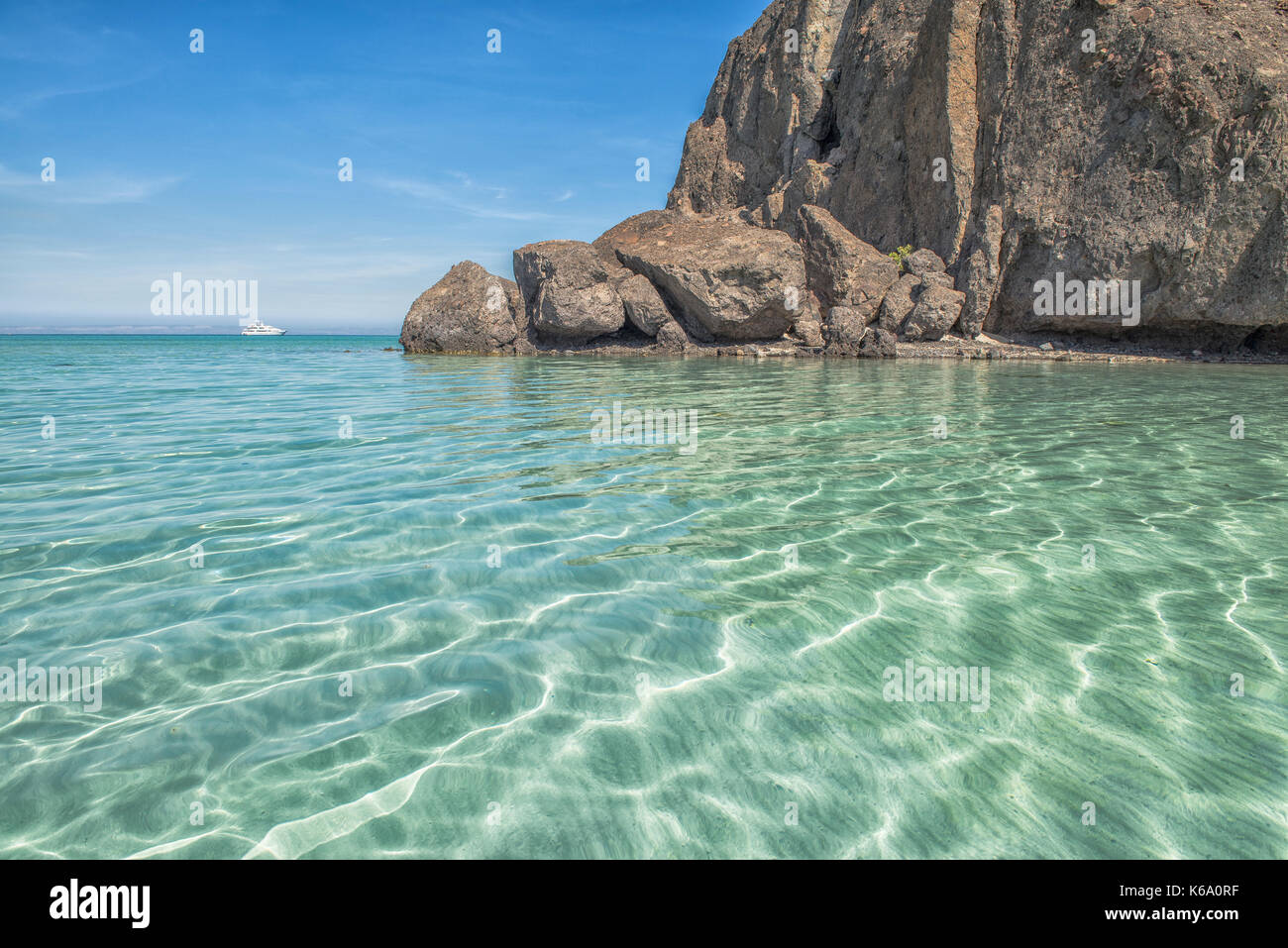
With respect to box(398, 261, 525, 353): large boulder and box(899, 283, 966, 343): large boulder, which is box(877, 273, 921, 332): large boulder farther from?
box(398, 261, 525, 353): large boulder

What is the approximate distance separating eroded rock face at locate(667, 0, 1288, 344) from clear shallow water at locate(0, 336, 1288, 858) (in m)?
17.7

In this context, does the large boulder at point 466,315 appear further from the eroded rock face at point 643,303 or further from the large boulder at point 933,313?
the large boulder at point 933,313

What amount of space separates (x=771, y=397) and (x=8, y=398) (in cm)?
1389

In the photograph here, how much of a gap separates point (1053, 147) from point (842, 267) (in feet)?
24.5

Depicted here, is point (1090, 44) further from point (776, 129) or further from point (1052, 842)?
point (1052, 842)

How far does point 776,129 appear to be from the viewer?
3316cm

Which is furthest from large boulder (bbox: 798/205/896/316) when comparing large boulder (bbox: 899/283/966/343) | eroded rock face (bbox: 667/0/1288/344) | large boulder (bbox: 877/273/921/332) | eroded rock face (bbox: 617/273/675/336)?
eroded rock face (bbox: 617/273/675/336)

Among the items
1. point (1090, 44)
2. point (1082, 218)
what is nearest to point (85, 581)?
point (1082, 218)

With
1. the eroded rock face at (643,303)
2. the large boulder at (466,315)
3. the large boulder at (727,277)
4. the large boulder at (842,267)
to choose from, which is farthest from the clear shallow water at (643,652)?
the large boulder at (466,315)

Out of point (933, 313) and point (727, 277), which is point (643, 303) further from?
point (933, 313)

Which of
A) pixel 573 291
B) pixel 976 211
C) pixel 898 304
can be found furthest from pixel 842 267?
pixel 573 291

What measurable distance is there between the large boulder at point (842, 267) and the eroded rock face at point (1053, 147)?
1.82 m

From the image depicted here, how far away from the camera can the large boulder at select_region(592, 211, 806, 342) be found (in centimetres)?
2438

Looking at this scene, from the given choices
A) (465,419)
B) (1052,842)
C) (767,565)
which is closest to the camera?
(1052,842)
